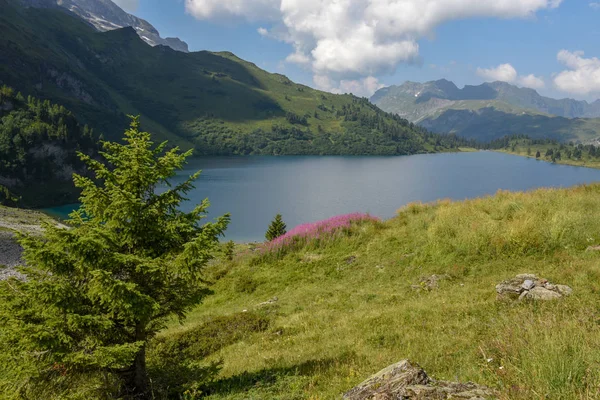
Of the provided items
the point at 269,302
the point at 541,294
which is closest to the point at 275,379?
the point at 541,294

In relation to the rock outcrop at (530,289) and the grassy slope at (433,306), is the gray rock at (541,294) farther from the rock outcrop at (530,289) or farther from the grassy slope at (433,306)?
the grassy slope at (433,306)

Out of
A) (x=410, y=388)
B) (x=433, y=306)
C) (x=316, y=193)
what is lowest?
(x=316, y=193)

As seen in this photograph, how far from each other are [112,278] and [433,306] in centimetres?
959

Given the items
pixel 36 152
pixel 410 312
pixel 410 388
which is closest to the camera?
pixel 410 388

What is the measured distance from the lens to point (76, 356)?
6.41 metres

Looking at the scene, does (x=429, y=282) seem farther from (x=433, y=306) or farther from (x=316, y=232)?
(x=316, y=232)

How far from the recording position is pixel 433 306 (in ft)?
37.2

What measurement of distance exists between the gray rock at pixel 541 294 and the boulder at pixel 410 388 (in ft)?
21.1

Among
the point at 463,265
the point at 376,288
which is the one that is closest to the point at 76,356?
the point at 376,288

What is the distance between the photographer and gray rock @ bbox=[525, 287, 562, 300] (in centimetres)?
974

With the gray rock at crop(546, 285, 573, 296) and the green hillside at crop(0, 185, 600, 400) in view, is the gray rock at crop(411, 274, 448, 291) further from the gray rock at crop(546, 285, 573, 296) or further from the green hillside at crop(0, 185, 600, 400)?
the gray rock at crop(546, 285, 573, 296)

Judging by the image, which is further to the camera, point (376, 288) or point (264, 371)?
point (376, 288)

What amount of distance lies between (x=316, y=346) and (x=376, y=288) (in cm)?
613

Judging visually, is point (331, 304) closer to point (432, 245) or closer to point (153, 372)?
point (432, 245)
